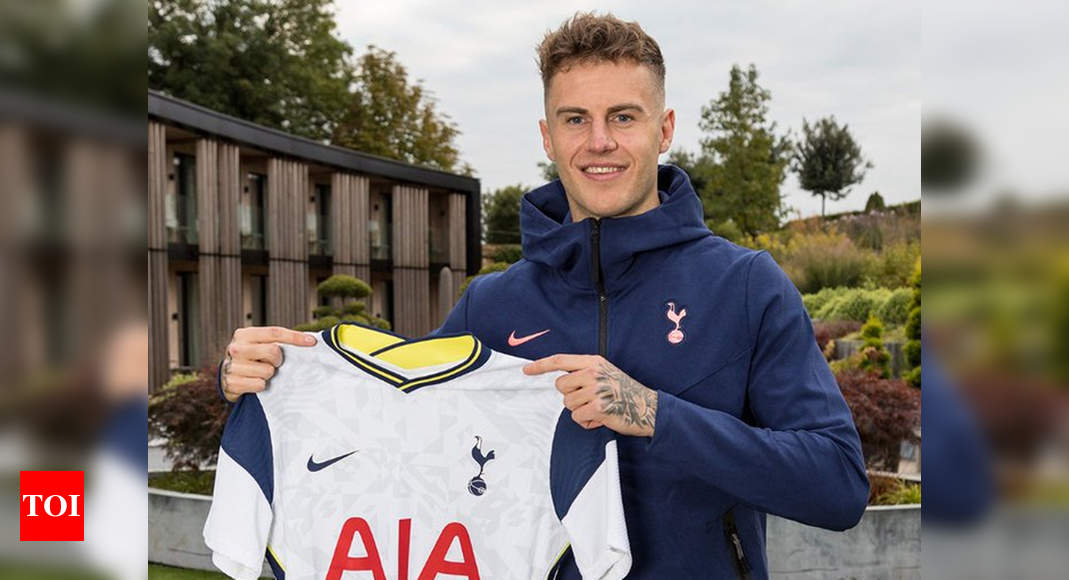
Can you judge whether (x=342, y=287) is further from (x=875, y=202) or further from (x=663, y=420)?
(x=875, y=202)

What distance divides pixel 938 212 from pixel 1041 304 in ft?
0.45

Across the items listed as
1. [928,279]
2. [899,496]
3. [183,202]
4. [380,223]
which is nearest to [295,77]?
[380,223]

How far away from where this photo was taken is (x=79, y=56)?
1.20m

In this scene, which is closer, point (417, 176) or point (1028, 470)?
point (1028, 470)

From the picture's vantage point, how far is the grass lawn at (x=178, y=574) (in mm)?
5625

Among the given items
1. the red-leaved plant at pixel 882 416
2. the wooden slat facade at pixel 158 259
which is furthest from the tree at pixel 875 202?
the red-leaved plant at pixel 882 416

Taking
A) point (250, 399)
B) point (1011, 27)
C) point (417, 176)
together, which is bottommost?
point (250, 399)

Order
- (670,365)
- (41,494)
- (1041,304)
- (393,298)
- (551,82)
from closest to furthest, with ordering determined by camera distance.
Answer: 1. (1041,304)
2. (41,494)
3. (670,365)
4. (551,82)
5. (393,298)

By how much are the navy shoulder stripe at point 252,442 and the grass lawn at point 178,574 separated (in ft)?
13.0

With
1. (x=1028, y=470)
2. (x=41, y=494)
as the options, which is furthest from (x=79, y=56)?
(x=1028, y=470)

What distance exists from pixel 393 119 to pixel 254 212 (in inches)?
552

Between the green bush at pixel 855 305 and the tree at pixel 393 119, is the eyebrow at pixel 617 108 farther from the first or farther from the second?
the tree at pixel 393 119

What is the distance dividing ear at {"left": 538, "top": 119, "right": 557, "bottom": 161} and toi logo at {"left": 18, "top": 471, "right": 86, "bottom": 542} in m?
1.29

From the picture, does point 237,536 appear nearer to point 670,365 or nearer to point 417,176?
point 670,365
